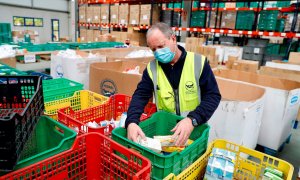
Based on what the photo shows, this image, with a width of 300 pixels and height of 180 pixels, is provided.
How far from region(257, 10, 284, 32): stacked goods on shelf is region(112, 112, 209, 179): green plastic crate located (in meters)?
5.35

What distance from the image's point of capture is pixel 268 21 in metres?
5.70

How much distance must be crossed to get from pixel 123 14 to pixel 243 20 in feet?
13.4

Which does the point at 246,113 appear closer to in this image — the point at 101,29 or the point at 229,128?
the point at 229,128

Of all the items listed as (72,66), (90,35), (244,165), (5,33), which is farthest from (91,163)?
(5,33)

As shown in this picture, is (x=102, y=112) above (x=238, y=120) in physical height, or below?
above

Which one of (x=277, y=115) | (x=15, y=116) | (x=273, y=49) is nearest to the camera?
(x=15, y=116)

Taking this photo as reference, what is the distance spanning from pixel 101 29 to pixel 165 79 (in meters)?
8.63

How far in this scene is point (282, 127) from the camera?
8.98 feet

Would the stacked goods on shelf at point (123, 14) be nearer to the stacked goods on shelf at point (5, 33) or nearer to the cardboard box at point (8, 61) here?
the stacked goods on shelf at point (5, 33)

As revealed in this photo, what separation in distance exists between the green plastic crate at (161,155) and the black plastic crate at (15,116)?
38 cm

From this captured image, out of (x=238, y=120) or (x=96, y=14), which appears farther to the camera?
(x=96, y=14)

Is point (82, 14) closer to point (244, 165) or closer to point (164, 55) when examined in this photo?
point (164, 55)

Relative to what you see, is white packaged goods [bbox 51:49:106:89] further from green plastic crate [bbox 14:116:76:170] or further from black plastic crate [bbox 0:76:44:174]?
green plastic crate [bbox 14:116:76:170]

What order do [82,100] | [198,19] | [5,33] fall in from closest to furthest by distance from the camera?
[82,100] → [198,19] → [5,33]
